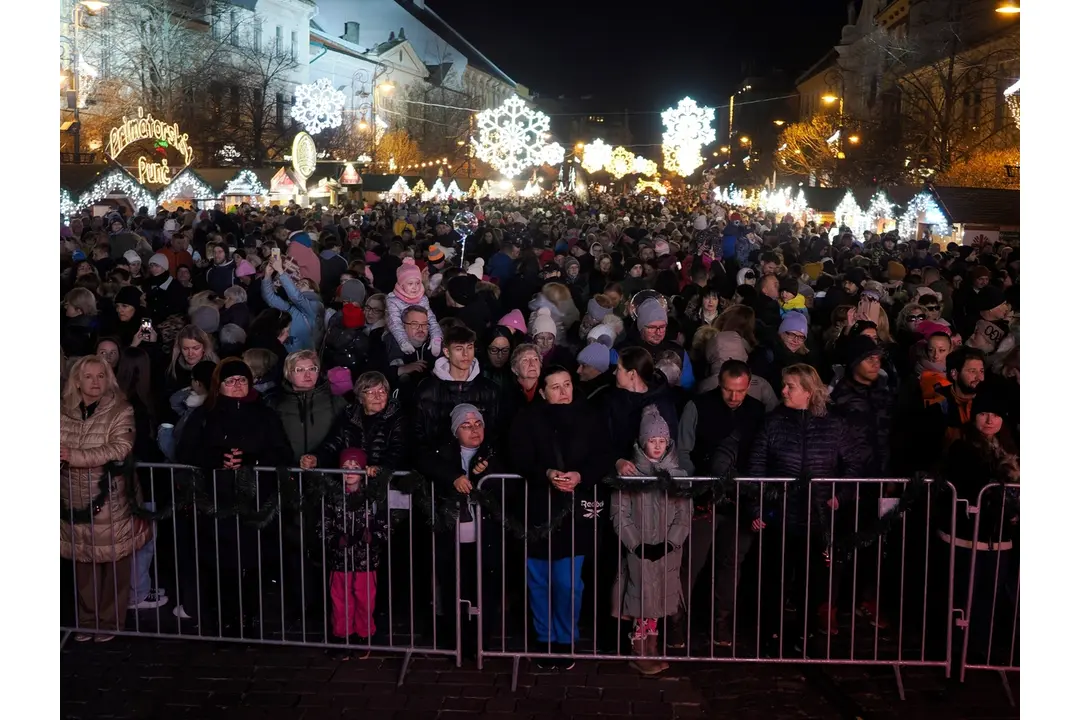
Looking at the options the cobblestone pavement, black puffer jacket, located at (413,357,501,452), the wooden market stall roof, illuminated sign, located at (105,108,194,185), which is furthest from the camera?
illuminated sign, located at (105,108,194,185)

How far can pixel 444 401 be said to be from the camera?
6.79 metres

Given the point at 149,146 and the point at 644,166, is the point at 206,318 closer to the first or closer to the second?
the point at 149,146

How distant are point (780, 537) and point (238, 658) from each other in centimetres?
317

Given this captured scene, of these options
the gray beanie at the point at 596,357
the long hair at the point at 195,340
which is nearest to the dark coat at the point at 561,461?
the gray beanie at the point at 596,357

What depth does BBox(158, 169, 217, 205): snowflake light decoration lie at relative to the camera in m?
30.8

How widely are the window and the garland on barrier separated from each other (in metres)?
49.8

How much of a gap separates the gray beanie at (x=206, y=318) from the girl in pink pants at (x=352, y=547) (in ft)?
11.5

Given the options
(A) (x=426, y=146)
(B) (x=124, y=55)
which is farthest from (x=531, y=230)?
(A) (x=426, y=146)

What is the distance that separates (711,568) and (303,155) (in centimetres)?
3514

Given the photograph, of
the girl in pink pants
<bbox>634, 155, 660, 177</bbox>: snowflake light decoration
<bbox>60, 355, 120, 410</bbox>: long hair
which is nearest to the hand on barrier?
the girl in pink pants

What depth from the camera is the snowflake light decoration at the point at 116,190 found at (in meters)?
26.7

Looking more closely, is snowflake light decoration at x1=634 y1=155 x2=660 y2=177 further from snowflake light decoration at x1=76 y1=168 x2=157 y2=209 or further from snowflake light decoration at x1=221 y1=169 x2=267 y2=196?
snowflake light decoration at x1=76 y1=168 x2=157 y2=209

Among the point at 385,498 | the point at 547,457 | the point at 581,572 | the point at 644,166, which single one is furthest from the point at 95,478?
the point at 644,166

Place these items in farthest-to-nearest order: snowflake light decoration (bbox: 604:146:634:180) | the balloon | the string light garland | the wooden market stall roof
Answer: snowflake light decoration (bbox: 604:146:634:180) < the string light garland < the wooden market stall roof < the balloon
